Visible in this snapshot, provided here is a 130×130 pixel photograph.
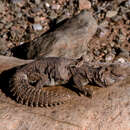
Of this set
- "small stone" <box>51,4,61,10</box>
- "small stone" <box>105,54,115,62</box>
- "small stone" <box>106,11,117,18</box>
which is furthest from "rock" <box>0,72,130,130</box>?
"small stone" <box>51,4,61,10</box>

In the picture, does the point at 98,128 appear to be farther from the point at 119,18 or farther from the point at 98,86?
the point at 119,18

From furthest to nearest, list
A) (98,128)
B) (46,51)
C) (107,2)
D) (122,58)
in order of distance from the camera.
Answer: (107,2) → (122,58) → (46,51) → (98,128)

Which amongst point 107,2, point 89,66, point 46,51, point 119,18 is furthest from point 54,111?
point 107,2

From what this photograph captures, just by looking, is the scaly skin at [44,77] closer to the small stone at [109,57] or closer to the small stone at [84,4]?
the small stone at [109,57]

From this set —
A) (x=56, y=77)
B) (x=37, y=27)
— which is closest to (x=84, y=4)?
(x=37, y=27)

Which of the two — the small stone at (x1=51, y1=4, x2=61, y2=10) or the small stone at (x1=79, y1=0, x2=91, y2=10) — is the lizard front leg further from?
the small stone at (x1=51, y1=4, x2=61, y2=10)

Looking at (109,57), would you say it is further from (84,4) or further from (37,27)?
(37,27)

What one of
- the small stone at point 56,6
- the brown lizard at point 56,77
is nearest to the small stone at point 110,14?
the small stone at point 56,6
